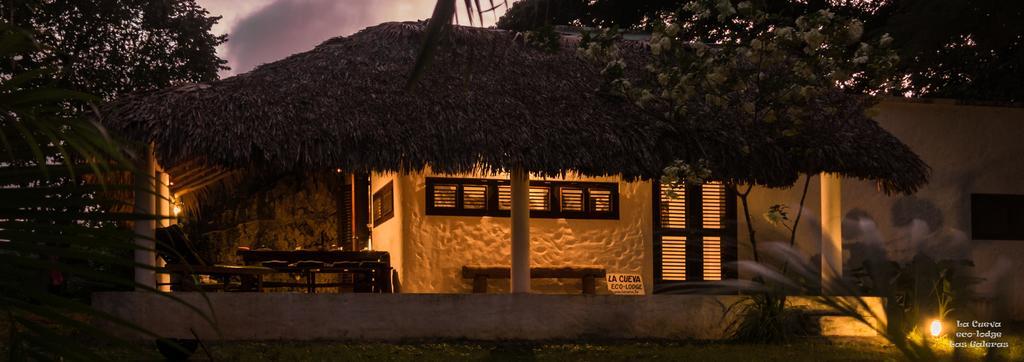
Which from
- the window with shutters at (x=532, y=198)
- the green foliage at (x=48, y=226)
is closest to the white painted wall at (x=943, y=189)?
the window with shutters at (x=532, y=198)

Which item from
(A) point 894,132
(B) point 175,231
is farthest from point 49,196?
(A) point 894,132

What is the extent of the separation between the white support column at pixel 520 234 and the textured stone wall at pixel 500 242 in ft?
5.48

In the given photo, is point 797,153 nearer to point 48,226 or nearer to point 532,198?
point 532,198

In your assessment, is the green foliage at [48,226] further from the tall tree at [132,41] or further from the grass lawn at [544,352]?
the tall tree at [132,41]

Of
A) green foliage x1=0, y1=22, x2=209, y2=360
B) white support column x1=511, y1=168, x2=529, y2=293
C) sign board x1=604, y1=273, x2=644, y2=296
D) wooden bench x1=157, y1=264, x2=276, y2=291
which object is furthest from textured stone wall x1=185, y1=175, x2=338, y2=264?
green foliage x1=0, y1=22, x2=209, y2=360

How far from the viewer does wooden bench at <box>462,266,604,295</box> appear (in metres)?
12.0

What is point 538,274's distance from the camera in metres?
12.0

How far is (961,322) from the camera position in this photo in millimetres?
10664

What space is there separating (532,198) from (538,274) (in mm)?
894

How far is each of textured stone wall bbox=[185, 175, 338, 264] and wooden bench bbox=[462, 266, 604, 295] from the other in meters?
3.62

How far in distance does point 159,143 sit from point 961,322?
7054 millimetres

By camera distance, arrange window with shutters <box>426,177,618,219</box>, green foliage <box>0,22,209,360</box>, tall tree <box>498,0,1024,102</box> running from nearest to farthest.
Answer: green foliage <box>0,22,209,360</box> → window with shutters <box>426,177,618,219</box> → tall tree <box>498,0,1024,102</box>

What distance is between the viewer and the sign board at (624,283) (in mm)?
12438

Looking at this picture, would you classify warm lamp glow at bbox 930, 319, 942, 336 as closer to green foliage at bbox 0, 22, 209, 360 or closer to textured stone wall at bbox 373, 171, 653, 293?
textured stone wall at bbox 373, 171, 653, 293
